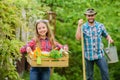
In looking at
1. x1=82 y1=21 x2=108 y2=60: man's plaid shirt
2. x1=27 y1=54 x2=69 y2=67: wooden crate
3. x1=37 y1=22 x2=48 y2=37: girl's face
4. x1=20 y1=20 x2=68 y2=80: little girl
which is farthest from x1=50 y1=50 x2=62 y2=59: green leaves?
x1=82 y1=21 x2=108 y2=60: man's plaid shirt

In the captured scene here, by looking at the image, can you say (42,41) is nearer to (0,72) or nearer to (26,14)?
(0,72)

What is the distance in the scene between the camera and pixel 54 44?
21.1 feet

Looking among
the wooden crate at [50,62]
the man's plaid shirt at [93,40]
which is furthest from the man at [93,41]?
the wooden crate at [50,62]

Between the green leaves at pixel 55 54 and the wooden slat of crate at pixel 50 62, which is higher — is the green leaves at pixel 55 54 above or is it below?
above

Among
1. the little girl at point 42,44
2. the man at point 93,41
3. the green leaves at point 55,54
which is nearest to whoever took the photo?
the green leaves at point 55,54

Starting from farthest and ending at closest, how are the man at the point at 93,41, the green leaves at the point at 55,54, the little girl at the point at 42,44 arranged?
the man at the point at 93,41, the little girl at the point at 42,44, the green leaves at the point at 55,54

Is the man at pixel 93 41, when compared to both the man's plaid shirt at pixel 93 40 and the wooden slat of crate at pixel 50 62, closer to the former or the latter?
the man's plaid shirt at pixel 93 40

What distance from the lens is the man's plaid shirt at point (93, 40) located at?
7.74m

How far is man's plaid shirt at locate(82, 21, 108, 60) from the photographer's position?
7.74 meters

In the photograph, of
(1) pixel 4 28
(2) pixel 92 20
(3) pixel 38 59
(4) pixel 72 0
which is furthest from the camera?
(4) pixel 72 0

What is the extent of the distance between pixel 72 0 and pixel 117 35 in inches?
74.0

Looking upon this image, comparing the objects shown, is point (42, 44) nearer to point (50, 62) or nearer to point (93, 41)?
point (50, 62)

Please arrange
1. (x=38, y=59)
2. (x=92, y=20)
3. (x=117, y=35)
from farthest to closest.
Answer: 1. (x=117, y=35)
2. (x=92, y=20)
3. (x=38, y=59)

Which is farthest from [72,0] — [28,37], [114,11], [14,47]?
[14,47]
